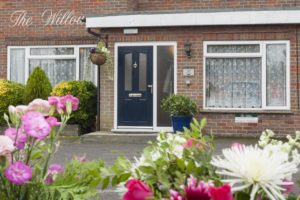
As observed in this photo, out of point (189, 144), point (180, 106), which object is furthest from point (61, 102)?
point (180, 106)

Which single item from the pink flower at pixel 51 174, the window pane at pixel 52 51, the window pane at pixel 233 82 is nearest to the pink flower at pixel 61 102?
the pink flower at pixel 51 174

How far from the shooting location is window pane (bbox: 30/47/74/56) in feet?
49.9

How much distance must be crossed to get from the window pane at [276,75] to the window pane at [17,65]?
766 cm

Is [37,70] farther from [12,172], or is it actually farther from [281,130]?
[12,172]

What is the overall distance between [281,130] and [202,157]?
1089 centimetres

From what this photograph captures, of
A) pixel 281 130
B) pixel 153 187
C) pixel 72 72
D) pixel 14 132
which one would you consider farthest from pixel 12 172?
pixel 72 72

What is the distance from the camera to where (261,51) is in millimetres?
12352

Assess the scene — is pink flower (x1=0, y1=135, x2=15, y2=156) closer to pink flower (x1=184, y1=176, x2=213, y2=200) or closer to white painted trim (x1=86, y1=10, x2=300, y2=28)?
pink flower (x1=184, y1=176, x2=213, y2=200)

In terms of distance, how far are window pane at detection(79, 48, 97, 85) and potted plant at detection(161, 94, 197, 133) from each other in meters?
3.56

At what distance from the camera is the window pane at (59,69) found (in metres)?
15.1

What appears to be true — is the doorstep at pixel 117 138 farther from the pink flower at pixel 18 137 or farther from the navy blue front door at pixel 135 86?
the pink flower at pixel 18 137

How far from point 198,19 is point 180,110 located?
2363 millimetres

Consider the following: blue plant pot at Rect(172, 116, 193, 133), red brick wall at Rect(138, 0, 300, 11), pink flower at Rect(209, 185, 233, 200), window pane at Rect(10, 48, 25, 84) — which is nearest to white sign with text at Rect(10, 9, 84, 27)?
window pane at Rect(10, 48, 25, 84)

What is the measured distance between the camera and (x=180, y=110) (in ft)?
39.5
